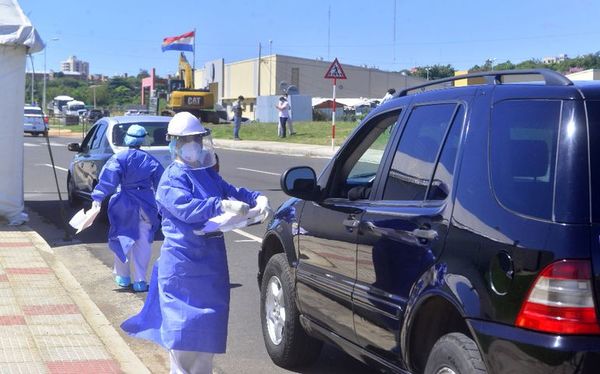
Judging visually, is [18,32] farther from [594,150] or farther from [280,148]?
[280,148]

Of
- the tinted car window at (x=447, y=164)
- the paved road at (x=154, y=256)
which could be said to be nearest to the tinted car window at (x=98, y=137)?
the paved road at (x=154, y=256)

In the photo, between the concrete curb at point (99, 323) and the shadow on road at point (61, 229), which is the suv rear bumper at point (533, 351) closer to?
the concrete curb at point (99, 323)

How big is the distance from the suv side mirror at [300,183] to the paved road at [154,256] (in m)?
1.40

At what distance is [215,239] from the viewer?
4520mm

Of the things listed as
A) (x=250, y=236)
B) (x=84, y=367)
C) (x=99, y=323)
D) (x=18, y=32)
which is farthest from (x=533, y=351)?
(x=18, y=32)

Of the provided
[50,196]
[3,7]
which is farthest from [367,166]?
[50,196]

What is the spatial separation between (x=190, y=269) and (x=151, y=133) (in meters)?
8.37

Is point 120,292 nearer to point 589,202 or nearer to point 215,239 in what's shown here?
point 215,239

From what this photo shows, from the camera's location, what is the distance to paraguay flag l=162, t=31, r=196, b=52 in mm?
50531

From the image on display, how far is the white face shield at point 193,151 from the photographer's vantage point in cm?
453

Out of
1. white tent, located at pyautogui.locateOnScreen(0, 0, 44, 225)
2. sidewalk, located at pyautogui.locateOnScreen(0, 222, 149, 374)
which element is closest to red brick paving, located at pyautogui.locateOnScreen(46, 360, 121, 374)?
sidewalk, located at pyautogui.locateOnScreen(0, 222, 149, 374)

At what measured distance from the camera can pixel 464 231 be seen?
139 inches

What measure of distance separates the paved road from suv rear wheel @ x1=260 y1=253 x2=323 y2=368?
142 mm

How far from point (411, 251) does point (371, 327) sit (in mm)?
617
